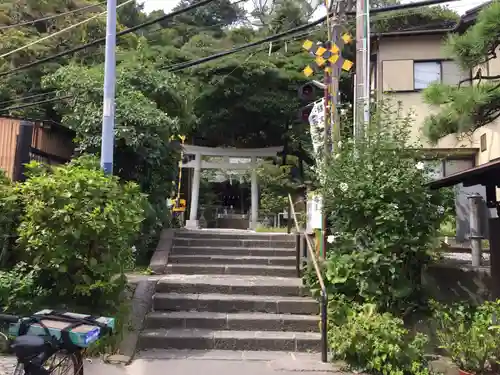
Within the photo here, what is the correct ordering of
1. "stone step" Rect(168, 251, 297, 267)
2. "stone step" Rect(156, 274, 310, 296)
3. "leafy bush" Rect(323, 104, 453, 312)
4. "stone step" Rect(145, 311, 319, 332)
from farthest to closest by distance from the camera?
"stone step" Rect(168, 251, 297, 267)
"stone step" Rect(156, 274, 310, 296)
"stone step" Rect(145, 311, 319, 332)
"leafy bush" Rect(323, 104, 453, 312)

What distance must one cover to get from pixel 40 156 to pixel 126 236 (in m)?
5.09

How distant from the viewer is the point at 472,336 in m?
4.92

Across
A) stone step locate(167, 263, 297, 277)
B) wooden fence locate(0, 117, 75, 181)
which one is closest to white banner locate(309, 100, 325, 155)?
stone step locate(167, 263, 297, 277)

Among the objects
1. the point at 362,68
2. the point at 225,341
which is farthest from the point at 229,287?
the point at 362,68

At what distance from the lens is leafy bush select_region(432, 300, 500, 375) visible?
15.9ft

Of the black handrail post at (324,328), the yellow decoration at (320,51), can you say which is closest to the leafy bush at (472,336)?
the black handrail post at (324,328)

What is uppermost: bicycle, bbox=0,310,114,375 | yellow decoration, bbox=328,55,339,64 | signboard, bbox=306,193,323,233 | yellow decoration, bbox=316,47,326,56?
yellow decoration, bbox=316,47,326,56

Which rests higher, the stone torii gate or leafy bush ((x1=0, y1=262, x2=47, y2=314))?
the stone torii gate

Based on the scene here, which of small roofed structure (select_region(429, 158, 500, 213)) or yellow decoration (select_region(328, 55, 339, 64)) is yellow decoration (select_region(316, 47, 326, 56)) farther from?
small roofed structure (select_region(429, 158, 500, 213))

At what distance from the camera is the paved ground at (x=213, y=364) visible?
204 inches

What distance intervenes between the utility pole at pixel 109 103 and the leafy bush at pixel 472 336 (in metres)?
5.02

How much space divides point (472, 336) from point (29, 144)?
7.34 meters

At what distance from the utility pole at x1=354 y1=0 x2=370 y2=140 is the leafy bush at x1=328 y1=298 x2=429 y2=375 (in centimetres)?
300

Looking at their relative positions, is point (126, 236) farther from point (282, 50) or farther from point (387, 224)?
point (282, 50)
